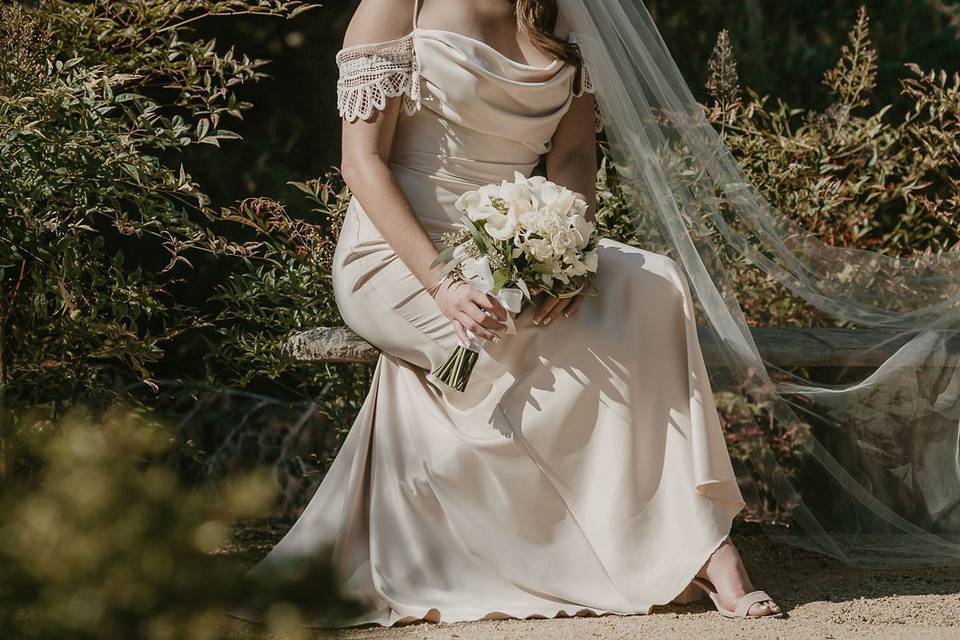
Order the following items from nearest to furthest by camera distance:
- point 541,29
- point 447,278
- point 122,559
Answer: point 122,559 → point 447,278 → point 541,29

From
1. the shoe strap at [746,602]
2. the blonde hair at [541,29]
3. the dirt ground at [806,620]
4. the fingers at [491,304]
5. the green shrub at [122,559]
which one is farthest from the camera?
the blonde hair at [541,29]

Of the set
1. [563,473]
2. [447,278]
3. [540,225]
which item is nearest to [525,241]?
[540,225]

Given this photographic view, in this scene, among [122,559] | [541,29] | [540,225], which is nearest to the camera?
[122,559]

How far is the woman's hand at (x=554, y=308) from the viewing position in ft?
9.53

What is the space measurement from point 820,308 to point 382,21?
1466 mm

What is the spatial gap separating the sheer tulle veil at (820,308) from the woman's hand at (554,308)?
417 millimetres

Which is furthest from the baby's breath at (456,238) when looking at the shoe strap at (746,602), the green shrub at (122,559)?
the green shrub at (122,559)

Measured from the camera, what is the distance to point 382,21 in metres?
3.10

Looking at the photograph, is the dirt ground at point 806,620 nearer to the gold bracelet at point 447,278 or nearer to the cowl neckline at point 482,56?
the gold bracelet at point 447,278

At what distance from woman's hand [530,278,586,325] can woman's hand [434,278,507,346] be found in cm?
10

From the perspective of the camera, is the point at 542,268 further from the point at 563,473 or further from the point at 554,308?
the point at 563,473

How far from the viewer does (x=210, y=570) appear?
3.19 feet

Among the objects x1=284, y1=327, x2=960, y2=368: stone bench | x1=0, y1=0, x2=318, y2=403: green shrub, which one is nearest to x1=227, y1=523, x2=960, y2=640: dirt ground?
x1=284, y1=327, x2=960, y2=368: stone bench

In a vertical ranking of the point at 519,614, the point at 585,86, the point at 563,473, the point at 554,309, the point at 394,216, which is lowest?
the point at 519,614
